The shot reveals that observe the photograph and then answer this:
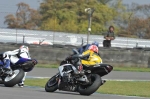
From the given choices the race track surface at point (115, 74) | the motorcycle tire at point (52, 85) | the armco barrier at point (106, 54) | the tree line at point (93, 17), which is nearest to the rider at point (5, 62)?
the motorcycle tire at point (52, 85)

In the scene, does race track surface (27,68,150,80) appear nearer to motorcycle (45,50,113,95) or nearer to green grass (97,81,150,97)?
green grass (97,81,150,97)

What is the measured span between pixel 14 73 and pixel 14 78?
7.2 inches

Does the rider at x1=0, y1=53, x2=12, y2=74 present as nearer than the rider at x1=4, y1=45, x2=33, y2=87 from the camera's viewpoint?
Yes

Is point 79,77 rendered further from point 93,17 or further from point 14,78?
point 93,17

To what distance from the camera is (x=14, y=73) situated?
13.9m

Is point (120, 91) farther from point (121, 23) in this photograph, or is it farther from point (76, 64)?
point (121, 23)

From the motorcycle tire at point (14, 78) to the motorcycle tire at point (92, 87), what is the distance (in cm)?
207

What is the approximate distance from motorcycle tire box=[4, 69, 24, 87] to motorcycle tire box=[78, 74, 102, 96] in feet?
6.78

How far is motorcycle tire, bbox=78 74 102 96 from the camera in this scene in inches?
470

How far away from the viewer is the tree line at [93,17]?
6769 cm

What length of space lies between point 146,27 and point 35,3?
2646 centimetres

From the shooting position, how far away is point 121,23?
75.5 meters

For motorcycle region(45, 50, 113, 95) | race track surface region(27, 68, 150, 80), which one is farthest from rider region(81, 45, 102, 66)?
race track surface region(27, 68, 150, 80)

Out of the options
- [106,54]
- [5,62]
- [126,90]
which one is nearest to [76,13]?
[106,54]
